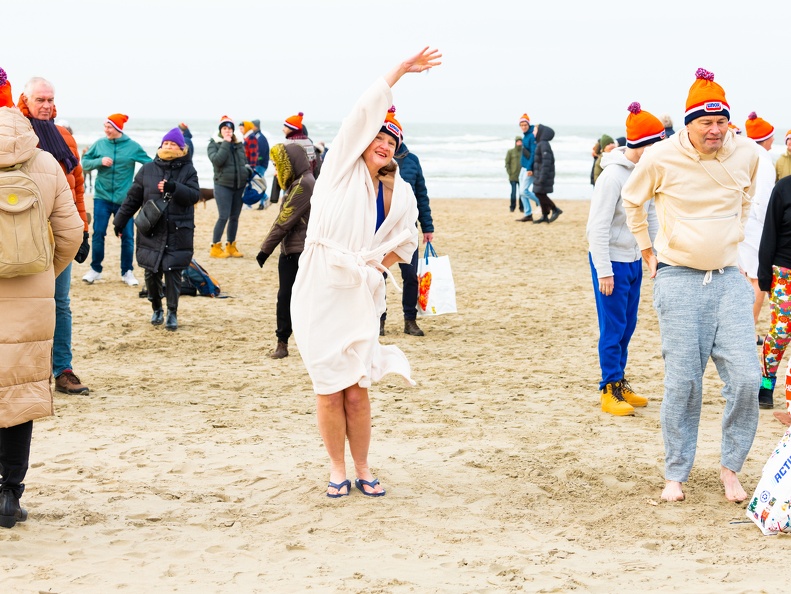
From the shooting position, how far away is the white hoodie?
6258 mm

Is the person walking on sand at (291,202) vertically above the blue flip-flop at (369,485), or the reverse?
the person walking on sand at (291,202)

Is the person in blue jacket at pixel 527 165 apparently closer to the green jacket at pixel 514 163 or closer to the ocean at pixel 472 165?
the green jacket at pixel 514 163

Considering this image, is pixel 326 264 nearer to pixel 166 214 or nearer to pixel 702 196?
pixel 702 196

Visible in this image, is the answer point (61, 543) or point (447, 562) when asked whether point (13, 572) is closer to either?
point (61, 543)

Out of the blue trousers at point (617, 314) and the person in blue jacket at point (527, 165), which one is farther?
the person in blue jacket at point (527, 165)

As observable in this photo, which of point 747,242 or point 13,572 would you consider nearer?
point 13,572

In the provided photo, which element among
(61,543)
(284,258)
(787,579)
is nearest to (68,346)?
(284,258)

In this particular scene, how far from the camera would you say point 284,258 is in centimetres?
807

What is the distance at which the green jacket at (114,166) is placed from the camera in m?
11.2

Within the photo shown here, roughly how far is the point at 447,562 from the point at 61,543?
1.67 meters

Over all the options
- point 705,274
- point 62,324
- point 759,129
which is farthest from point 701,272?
point 62,324

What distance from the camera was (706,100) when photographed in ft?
15.2

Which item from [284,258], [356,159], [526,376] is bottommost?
[526,376]

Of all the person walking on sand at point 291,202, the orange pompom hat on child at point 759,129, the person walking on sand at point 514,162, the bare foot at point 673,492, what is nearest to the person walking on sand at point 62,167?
the person walking on sand at point 291,202
